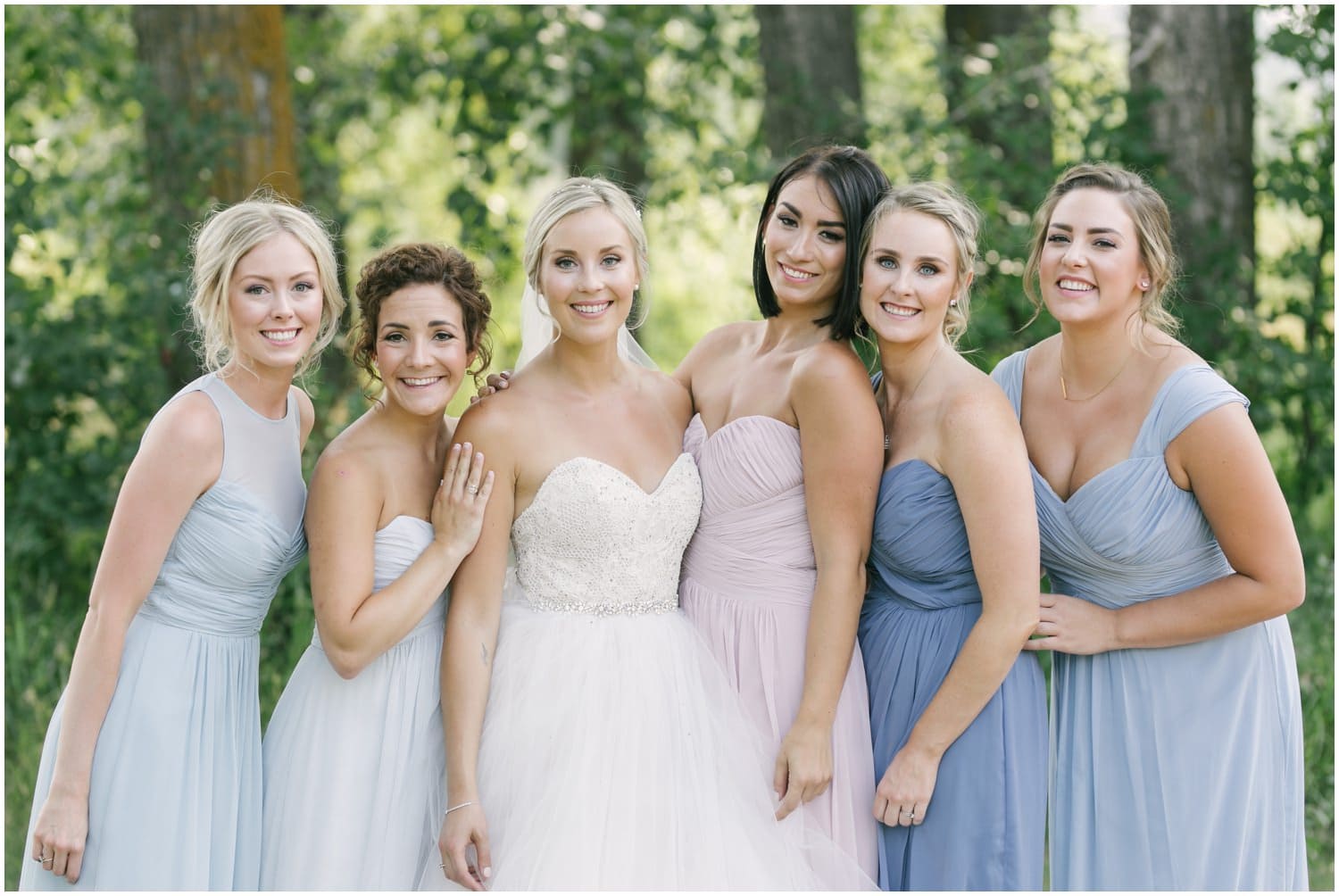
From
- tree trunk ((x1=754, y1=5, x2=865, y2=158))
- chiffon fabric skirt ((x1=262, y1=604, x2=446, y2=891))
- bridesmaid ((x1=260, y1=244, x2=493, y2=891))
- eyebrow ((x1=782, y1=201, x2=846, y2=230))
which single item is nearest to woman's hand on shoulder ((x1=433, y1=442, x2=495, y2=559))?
bridesmaid ((x1=260, y1=244, x2=493, y2=891))

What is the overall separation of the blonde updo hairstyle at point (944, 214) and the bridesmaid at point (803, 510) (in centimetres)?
9

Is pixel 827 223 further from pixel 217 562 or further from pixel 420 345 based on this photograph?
pixel 217 562

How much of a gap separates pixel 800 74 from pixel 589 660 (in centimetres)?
507

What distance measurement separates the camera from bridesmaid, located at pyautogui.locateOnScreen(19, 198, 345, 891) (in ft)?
9.66

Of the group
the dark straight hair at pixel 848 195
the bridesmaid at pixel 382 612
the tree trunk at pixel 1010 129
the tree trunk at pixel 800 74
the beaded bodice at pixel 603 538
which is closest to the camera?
the bridesmaid at pixel 382 612

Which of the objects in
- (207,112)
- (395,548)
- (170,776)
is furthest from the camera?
(207,112)

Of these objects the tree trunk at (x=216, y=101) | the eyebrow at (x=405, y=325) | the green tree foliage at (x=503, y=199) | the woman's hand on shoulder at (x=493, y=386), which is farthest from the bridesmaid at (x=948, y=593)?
the tree trunk at (x=216, y=101)

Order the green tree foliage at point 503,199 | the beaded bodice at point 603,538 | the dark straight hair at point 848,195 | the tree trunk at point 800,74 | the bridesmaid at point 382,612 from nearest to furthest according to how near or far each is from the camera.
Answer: the bridesmaid at point 382,612
the beaded bodice at point 603,538
the dark straight hair at point 848,195
the green tree foliage at point 503,199
the tree trunk at point 800,74

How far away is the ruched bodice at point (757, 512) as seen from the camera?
125 inches

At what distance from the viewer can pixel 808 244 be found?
3266 millimetres

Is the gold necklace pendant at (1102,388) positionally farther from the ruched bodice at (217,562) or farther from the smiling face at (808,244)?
the ruched bodice at (217,562)

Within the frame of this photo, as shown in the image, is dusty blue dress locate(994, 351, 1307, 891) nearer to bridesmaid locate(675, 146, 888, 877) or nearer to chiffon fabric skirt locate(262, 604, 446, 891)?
bridesmaid locate(675, 146, 888, 877)

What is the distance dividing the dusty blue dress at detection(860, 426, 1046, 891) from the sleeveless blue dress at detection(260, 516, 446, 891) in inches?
45.0

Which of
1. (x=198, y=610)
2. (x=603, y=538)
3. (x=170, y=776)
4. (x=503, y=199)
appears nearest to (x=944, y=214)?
(x=603, y=538)
